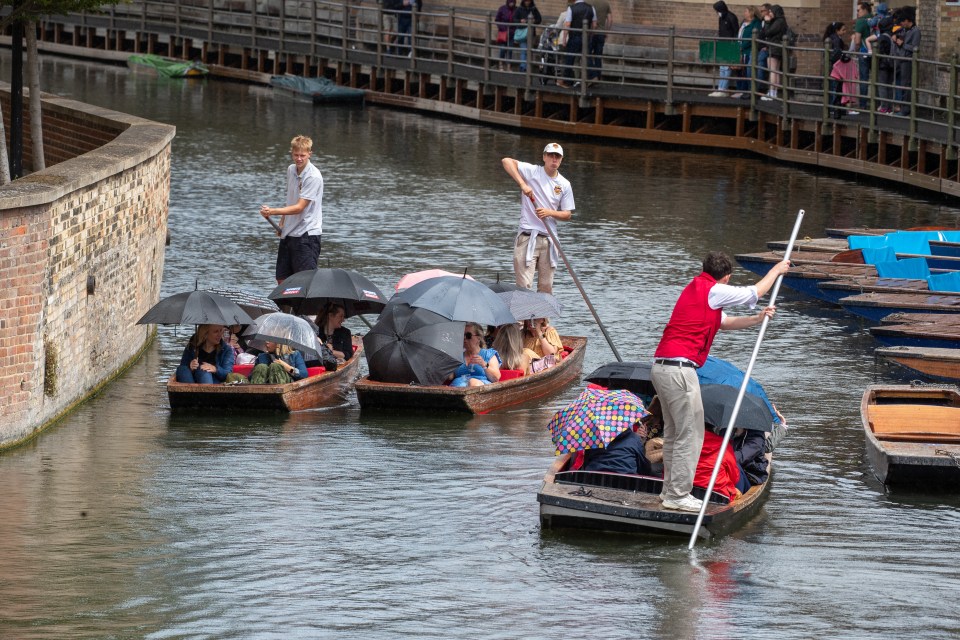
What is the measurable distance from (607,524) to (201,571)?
237 centimetres

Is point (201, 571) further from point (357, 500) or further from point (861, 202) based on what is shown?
point (861, 202)

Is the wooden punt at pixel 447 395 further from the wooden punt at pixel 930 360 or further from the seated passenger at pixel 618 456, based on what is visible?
the wooden punt at pixel 930 360

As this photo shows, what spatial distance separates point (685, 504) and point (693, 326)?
1.03 meters

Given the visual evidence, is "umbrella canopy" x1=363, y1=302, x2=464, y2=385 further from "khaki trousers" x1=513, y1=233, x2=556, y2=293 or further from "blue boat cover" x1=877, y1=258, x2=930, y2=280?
"blue boat cover" x1=877, y1=258, x2=930, y2=280

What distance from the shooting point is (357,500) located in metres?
10.9

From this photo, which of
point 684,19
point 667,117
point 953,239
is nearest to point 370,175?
point 667,117

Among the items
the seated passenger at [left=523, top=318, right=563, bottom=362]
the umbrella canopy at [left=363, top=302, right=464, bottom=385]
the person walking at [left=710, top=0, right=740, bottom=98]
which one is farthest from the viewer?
the person walking at [left=710, top=0, right=740, bottom=98]

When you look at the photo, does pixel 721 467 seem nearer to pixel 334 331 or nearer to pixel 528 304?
pixel 528 304

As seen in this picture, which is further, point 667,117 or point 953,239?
point 667,117

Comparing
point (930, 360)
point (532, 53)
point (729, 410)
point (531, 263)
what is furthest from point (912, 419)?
point (532, 53)

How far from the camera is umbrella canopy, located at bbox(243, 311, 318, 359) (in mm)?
12977

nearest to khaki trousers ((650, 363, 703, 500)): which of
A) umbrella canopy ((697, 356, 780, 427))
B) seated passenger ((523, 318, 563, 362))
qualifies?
umbrella canopy ((697, 356, 780, 427))

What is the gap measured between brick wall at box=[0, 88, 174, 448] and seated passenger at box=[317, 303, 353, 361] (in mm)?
1706

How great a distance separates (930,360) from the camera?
14.3m
